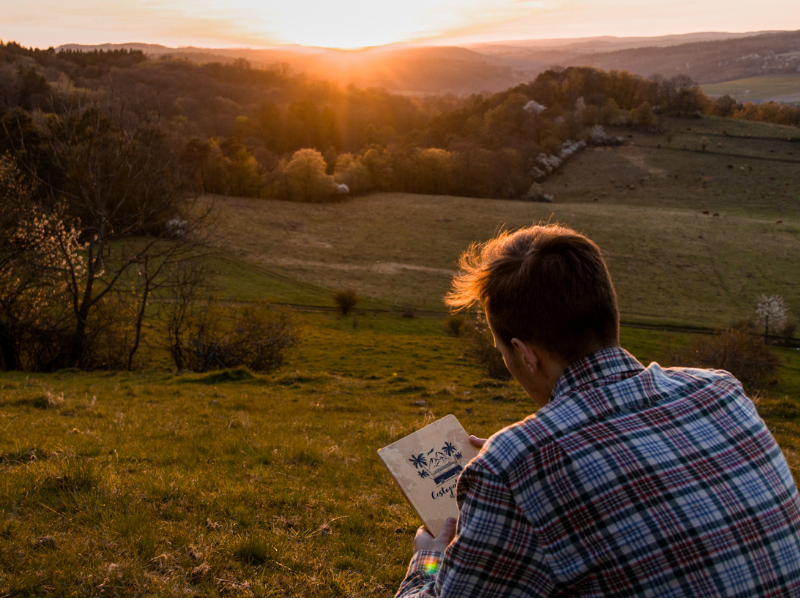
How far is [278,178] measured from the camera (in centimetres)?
8725

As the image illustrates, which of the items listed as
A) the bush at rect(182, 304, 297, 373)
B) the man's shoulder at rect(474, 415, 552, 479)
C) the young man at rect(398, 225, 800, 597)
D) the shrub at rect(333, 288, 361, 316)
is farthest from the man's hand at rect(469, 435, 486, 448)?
the shrub at rect(333, 288, 361, 316)

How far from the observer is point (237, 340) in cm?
2338

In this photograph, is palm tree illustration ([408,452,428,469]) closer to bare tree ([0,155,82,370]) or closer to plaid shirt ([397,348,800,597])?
plaid shirt ([397,348,800,597])

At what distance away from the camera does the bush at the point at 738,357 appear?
2960 centimetres

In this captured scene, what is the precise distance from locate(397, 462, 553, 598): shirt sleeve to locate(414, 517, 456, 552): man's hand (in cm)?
51

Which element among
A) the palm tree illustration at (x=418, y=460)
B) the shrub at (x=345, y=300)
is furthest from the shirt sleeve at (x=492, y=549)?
the shrub at (x=345, y=300)

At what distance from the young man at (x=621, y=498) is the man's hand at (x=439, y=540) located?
11.3 inches

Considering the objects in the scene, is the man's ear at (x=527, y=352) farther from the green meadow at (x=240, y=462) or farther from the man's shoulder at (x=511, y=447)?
the green meadow at (x=240, y=462)

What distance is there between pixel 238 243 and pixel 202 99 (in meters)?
93.3

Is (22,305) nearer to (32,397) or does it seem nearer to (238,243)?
(32,397)

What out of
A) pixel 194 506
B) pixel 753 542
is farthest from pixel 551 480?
pixel 194 506

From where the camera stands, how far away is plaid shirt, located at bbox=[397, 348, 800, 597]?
1.82 meters

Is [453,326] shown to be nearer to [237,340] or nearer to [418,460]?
[237,340]

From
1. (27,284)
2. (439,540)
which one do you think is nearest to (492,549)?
(439,540)
